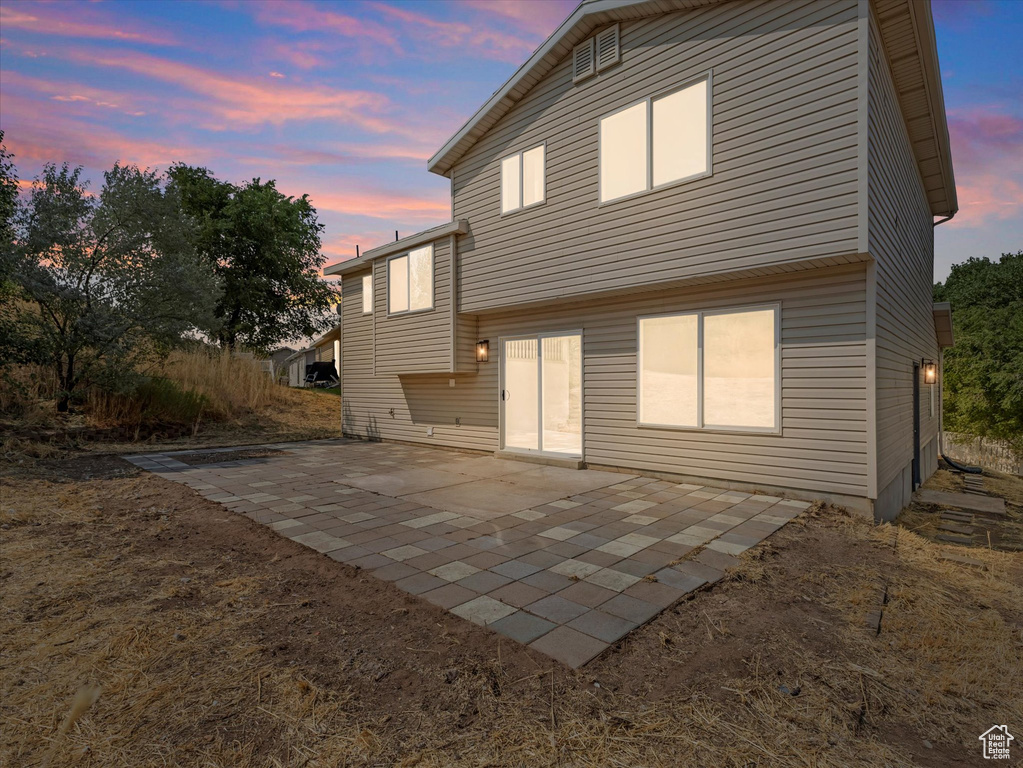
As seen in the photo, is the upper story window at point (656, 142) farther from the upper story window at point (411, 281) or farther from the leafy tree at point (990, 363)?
the leafy tree at point (990, 363)

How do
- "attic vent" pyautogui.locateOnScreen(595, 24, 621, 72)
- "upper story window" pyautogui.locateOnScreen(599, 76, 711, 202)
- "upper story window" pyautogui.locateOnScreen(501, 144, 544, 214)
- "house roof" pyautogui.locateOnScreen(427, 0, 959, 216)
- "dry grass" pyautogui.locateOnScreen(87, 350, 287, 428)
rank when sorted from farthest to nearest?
1. "dry grass" pyautogui.locateOnScreen(87, 350, 287, 428)
2. "upper story window" pyautogui.locateOnScreen(501, 144, 544, 214)
3. "attic vent" pyautogui.locateOnScreen(595, 24, 621, 72)
4. "upper story window" pyautogui.locateOnScreen(599, 76, 711, 202)
5. "house roof" pyautogui.locateOnScreen(427, 0, 959, 216)

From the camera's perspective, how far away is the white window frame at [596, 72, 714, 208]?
5867 millimetres

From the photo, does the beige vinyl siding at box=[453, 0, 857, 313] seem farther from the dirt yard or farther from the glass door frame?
the dirt yard

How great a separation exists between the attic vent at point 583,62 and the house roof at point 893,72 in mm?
132

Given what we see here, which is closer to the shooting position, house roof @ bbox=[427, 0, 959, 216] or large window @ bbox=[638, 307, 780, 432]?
house roof @ bbox=[427, 0, 959, 216]

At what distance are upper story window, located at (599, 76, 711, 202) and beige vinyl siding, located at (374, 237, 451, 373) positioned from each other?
3417 millimetres

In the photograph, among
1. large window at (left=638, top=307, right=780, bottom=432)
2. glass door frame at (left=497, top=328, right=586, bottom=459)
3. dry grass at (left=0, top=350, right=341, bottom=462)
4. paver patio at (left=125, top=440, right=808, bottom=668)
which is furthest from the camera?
dry grass at (left=0, top=350, right=341, bottom=462)

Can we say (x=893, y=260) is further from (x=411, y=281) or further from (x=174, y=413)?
(x=174, y=413)

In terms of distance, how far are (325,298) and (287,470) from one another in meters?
19.5

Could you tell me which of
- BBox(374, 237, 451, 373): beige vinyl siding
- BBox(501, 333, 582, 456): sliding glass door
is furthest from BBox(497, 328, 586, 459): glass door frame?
BBox(374, 237, 451, 373): beige vinyl siding

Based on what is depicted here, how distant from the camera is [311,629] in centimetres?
267

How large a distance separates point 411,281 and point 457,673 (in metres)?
8.39

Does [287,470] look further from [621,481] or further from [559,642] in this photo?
[559,642]

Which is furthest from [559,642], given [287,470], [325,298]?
[325,298]
